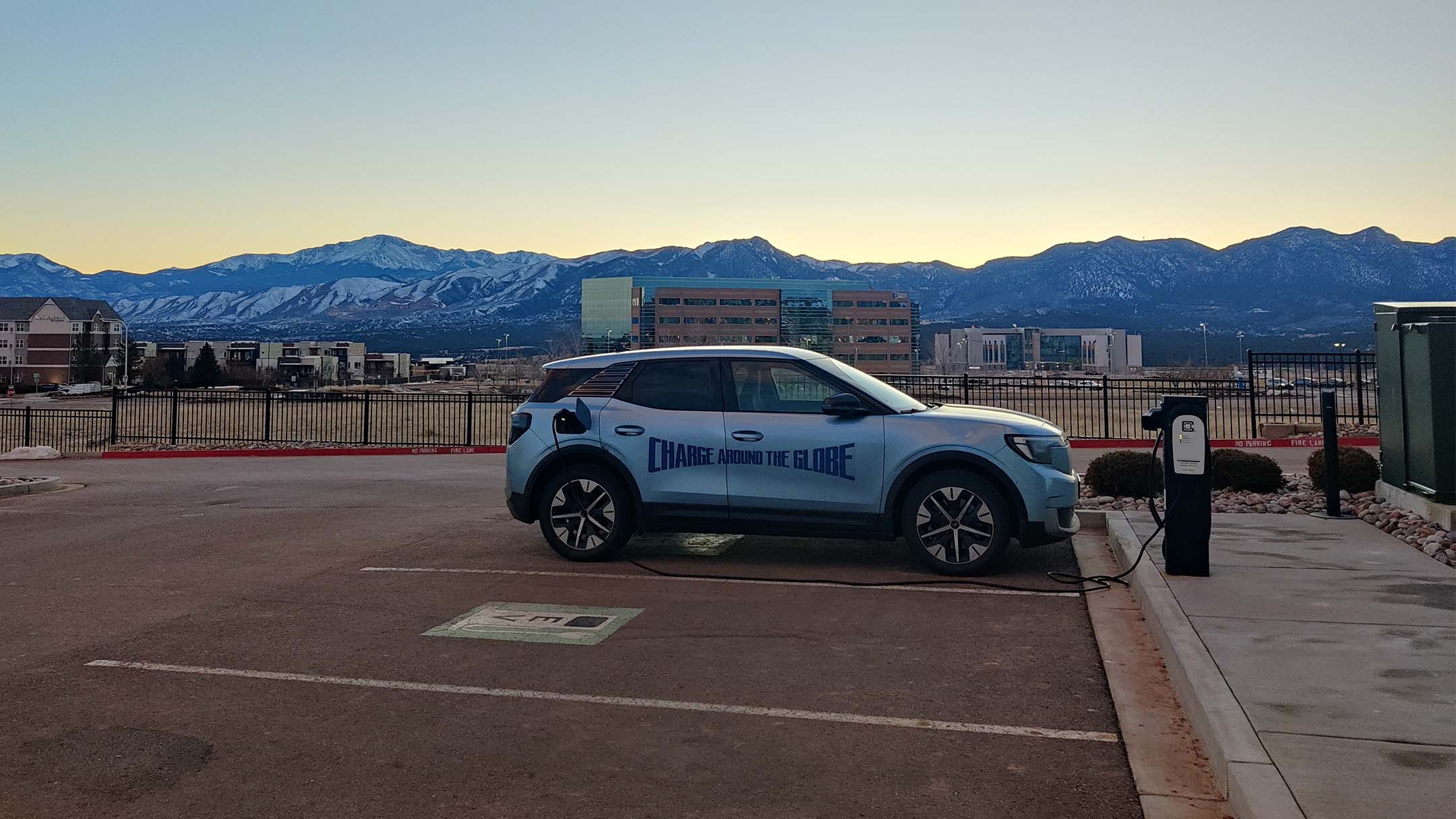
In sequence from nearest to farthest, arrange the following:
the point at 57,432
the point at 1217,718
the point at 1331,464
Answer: the point at 1217,718, the point at 1331,464, the point at 57,432

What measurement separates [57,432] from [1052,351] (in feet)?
601

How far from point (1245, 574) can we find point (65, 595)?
29.5ft

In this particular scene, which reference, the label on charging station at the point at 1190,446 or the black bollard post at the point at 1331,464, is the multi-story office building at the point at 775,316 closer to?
the black bollard post at the point at 1331,464

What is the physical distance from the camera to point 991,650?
254 inches

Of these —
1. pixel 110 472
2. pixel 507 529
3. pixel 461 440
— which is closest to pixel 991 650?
pixel 507 529

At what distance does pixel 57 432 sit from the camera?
3816 cm

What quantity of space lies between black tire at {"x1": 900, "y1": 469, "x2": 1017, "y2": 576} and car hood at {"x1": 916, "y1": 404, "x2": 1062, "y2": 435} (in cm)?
43

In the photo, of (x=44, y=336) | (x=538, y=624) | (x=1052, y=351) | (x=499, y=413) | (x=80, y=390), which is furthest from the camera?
(x=1052, y=351)

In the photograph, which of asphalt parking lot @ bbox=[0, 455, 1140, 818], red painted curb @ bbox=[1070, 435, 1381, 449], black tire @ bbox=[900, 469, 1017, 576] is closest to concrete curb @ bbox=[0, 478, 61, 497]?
asphalt parking lot @ bbox=[0, 455, 1140, 818]

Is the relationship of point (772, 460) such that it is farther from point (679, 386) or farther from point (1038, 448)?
point (1038, 448)

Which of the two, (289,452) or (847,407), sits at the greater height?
(847,407)

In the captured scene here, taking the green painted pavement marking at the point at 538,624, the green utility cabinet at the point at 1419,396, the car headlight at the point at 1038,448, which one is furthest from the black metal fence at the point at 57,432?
the green utility cabinet at the point at 1419,396

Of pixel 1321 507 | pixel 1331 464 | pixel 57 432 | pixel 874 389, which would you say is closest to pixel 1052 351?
pixel 57 432

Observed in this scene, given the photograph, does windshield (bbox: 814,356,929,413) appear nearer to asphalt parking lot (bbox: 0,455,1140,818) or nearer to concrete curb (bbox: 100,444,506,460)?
asphalt parking lot (bbox: 0,455,1140,818)
